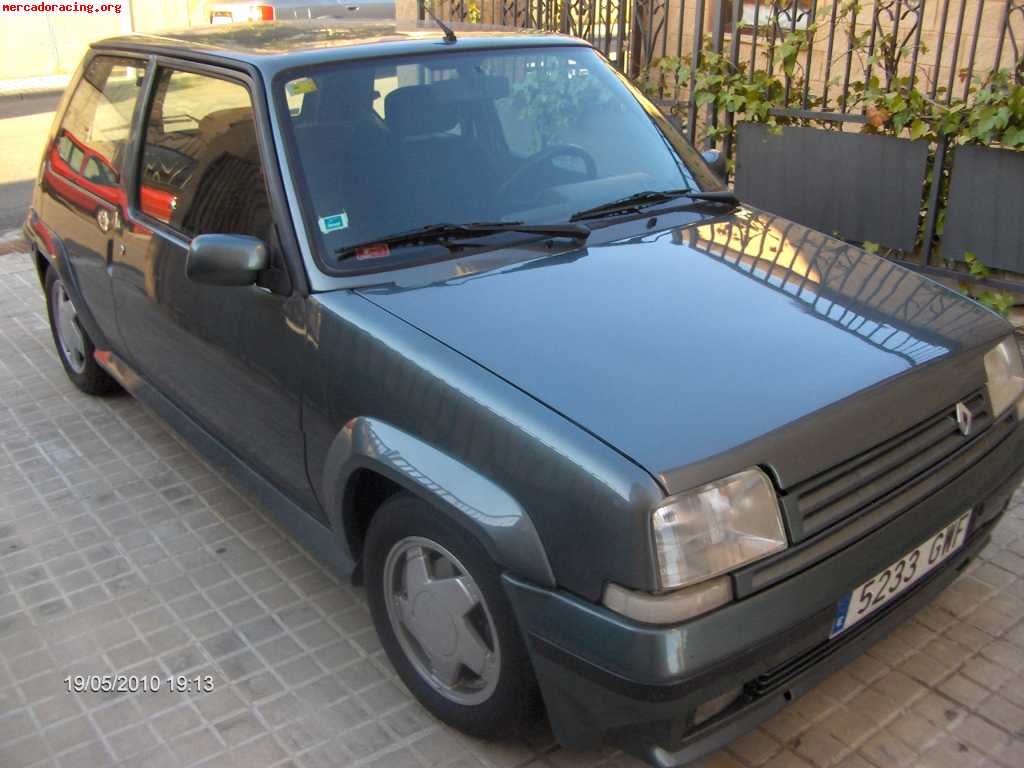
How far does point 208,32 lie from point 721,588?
3068mm

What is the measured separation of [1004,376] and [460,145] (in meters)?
1.81

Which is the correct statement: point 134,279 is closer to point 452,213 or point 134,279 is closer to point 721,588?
point 452,213

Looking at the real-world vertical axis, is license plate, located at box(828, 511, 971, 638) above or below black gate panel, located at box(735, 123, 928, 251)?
below

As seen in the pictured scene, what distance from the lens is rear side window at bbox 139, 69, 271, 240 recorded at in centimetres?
325

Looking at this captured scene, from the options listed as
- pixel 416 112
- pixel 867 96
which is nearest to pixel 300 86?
pixel 416 112

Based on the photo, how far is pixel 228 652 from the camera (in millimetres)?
3273

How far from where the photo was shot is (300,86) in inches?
126

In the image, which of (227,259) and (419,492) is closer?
(419,492)

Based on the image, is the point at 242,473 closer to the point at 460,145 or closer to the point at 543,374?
the point at 460,145

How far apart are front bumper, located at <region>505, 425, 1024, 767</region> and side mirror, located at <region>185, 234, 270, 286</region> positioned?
1300 millimetres

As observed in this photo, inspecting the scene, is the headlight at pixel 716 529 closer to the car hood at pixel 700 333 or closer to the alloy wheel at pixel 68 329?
the car hood at pixel 700 333

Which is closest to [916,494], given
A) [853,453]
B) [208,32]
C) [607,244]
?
[853,453]
